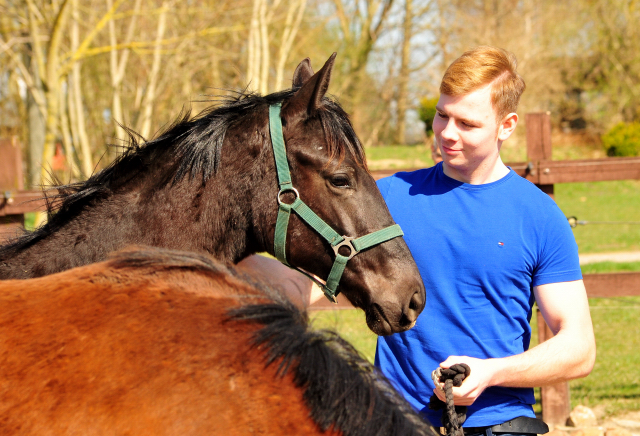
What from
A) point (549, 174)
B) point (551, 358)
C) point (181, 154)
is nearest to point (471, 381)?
point (551, 358)

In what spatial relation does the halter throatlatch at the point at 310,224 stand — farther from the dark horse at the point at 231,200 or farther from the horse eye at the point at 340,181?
the horse eye at the point at 340,181

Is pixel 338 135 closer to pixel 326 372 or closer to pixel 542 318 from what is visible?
pixel 326 372

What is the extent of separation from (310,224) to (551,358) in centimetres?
97

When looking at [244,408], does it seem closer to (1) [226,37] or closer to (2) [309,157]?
(2) [309,157]

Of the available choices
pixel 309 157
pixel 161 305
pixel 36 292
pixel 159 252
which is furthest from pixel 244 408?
pixel 309 157

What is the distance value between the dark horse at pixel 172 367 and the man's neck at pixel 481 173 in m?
0.97

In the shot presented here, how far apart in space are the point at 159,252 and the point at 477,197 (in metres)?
1.08

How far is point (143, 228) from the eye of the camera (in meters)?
2.16

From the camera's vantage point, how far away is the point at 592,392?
184 inches

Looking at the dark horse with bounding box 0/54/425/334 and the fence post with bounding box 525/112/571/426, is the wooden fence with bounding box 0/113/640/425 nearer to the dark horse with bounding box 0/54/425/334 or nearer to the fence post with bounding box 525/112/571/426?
the fence post with bounding box 525/112/571/426

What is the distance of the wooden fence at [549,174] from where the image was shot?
161 inches

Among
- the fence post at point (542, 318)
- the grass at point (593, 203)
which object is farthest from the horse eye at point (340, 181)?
the grass at point (593, 203)

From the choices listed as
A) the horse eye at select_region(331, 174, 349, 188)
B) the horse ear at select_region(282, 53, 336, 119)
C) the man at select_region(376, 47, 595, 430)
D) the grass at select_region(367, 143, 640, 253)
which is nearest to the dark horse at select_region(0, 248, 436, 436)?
the man at select_region(376, 47, 595, 430)

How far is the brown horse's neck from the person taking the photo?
2.14 meters
